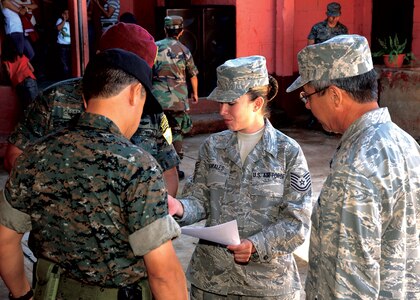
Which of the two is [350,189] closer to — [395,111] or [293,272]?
[293,272]

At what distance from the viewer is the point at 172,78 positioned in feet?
25.0

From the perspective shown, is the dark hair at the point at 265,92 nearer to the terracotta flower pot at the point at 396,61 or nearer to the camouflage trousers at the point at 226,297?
the camouflage trousers at the point at 226,297

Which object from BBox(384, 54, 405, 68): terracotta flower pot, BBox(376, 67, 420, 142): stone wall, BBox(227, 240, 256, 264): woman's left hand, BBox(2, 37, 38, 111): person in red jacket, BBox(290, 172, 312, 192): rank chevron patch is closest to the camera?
BBox(227, 240, 256, 264): woman's left hand

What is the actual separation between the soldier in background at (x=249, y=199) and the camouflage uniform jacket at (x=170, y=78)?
14.3ft

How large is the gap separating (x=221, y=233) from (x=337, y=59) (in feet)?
2.96

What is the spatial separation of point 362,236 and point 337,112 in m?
0.45

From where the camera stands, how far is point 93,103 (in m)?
2.32

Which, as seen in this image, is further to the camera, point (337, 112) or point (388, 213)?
point (337, 112)

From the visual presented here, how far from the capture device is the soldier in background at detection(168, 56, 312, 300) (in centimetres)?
306

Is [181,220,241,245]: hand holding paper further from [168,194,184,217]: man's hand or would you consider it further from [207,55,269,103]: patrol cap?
[207,55,269,103]: patrol cap

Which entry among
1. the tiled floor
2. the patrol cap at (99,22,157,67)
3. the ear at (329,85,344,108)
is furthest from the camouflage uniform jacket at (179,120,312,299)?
the tiled floor

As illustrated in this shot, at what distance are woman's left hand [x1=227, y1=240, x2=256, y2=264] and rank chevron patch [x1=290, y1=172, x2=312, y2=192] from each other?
0.32 m

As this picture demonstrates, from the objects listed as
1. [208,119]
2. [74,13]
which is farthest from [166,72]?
[208,119]

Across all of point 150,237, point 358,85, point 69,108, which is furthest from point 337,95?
point 69,108
